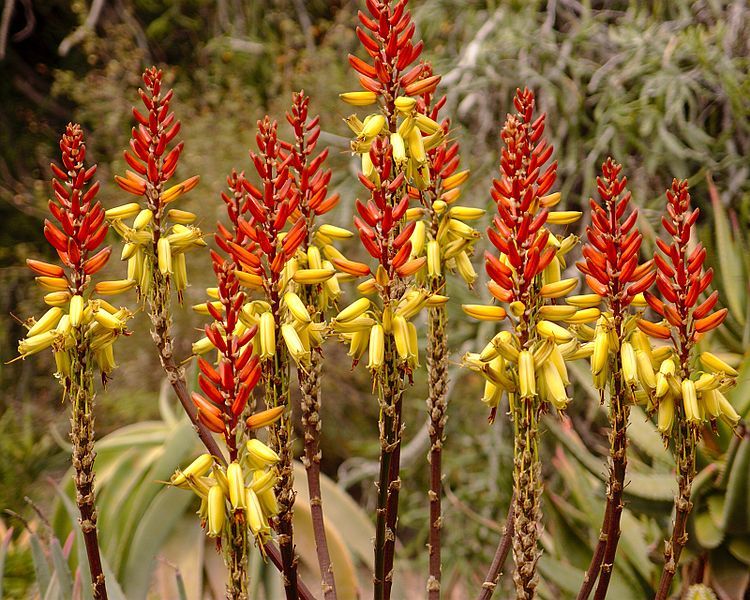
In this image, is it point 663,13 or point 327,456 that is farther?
point 327,456

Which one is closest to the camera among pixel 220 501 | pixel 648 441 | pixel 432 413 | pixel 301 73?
pixel 220 501

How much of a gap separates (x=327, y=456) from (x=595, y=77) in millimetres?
2083

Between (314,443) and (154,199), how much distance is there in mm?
187

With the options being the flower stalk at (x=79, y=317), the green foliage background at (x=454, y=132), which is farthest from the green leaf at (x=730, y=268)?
the flower stalk at (x=79, y=317)

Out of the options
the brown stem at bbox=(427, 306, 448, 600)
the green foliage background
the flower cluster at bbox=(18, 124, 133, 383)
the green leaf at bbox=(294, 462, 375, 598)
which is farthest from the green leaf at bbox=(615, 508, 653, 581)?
the flower cluster at bbox=(18, 124, 133, 383)

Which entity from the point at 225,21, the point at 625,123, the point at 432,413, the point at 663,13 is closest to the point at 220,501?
the point at 432,413

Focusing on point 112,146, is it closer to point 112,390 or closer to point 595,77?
point 112,390

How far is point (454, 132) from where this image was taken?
7.05 ft

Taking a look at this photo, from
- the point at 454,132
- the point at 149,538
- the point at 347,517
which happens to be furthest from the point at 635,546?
the point at 454,132

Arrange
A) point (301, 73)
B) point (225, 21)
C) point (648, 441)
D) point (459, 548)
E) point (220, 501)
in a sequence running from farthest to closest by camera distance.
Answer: point (225, 21) → point (301, 73) → point (459, 548) → point (648, 441) → point (220, 501)

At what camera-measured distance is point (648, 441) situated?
117 centimetres

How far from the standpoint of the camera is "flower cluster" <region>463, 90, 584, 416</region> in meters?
0.49

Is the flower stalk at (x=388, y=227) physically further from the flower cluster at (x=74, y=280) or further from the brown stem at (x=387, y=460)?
the flower cluster at (x=74, y=280)

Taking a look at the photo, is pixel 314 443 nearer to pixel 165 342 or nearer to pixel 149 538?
pixel 165 342
